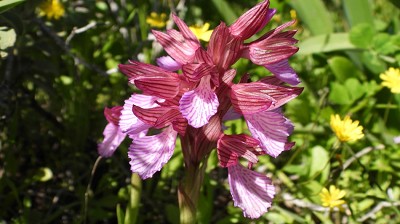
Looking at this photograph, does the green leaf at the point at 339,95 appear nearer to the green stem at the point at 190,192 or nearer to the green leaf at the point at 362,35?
the green leaf at the point at 362,35

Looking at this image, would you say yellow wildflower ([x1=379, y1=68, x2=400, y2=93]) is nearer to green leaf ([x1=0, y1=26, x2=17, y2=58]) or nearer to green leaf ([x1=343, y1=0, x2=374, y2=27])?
green leaf ([x1=343, y1=0, x2=374, y2=27])

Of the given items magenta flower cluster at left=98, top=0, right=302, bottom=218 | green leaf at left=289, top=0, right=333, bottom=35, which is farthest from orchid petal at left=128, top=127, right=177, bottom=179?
green leaf at left=289, top=0, right=333, bottom=35

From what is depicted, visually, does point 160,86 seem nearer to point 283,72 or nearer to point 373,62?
point 283,72

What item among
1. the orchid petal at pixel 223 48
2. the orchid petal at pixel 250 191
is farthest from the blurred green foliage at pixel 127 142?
the orchid petal at pixel 223 48

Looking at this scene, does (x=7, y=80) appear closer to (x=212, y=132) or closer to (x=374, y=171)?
(x=212, y=132)

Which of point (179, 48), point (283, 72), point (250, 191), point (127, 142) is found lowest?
point (127, 142)

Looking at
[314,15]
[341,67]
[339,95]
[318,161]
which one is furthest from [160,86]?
[314,15]
